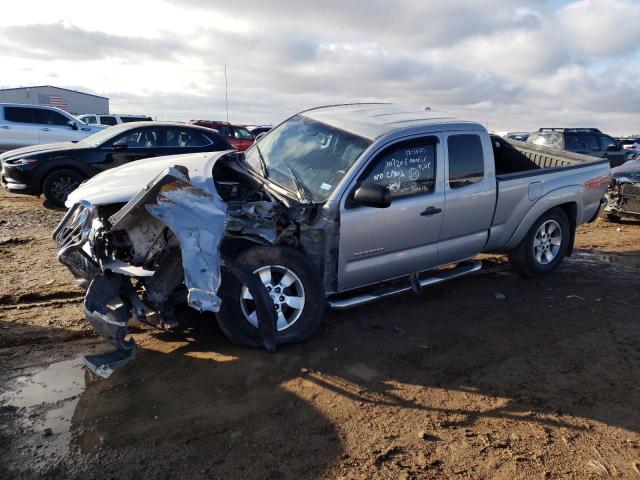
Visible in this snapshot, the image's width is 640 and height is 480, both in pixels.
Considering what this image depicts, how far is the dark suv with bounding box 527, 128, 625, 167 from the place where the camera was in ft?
49.8

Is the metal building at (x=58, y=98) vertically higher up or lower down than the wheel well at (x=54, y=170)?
higher up

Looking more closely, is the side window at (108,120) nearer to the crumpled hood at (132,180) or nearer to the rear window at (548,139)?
the rear window at (548,139)

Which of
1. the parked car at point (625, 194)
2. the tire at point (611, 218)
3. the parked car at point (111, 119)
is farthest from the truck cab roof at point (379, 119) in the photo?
the parked car at point (111, 119)

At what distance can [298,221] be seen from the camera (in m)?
4.30

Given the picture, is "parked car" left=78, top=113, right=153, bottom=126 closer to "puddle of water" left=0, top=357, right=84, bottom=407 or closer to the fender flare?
the fender flare

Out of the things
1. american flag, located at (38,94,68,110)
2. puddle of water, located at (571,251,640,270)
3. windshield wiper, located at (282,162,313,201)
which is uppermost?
american flag, located at (38,94,68,110)

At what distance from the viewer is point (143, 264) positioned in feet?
12.7

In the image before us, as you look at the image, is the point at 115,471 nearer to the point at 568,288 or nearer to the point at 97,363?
the point at 97,363

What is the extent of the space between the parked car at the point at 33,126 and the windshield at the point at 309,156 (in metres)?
10.5

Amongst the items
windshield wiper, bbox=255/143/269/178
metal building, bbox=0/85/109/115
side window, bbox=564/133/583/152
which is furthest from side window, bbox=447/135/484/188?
metal building, bbox=0/85/109/115

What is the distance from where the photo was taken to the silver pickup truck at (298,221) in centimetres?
371

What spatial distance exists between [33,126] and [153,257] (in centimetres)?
1201

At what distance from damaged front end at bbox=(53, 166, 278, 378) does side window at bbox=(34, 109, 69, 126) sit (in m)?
11.3

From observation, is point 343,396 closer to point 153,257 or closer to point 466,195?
point 153,257
